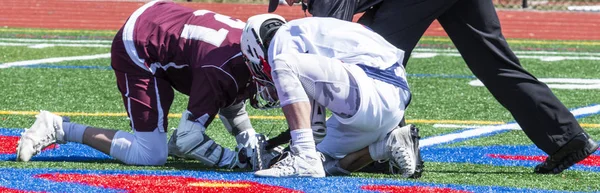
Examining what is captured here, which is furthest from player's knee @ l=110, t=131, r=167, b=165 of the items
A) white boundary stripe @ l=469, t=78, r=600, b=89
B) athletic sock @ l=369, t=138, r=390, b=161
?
white boundary stripe @ l=469, t=78, r=600, b=89

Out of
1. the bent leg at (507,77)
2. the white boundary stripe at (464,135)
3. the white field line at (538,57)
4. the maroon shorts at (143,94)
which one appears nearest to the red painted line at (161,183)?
the maroon shorts at (143,94)

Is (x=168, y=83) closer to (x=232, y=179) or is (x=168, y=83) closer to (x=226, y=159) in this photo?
(x=226, y=159)

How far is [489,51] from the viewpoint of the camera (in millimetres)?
5262

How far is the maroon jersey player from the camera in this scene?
497 cm

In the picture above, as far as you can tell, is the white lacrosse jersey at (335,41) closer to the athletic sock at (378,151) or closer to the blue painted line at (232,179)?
the athletic sock at (378,151)

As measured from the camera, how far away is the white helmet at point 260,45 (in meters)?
4.72

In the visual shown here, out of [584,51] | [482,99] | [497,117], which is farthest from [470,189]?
[584,51]

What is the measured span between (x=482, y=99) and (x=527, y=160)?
2722 millimetres

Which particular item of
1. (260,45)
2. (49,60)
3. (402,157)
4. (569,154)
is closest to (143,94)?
(260,45)

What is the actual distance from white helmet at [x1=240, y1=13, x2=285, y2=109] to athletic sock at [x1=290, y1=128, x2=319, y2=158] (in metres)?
0.31

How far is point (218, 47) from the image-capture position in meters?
5.01

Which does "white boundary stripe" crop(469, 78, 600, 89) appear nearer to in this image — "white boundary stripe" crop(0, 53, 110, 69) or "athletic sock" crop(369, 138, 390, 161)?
"white boundary stripe" crop(0, 53, 110, 69)

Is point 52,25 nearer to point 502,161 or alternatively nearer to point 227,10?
point 227,10

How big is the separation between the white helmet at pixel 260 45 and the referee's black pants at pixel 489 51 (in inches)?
23.4
